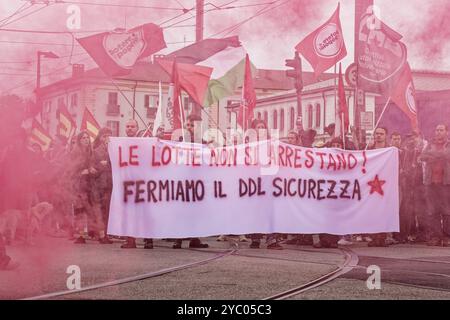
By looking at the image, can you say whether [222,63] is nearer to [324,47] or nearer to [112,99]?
[324,47]

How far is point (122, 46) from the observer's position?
36.5ft

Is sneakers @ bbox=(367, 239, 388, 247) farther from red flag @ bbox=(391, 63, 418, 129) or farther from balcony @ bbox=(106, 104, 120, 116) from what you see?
balcony @ bbox=(106, 104, 120, 116)

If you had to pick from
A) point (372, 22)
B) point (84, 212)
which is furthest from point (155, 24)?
point (372, 22)

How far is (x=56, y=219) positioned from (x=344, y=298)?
488 centimetres

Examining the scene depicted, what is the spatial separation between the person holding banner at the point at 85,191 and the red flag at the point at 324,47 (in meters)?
3.51

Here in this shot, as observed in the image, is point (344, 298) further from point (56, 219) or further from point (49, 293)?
point (56, 219)

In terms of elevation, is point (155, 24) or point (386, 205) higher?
point (155, 24)

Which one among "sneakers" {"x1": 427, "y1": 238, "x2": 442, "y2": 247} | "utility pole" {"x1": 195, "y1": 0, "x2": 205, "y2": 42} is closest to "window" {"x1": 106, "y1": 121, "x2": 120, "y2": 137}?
"utility pole" {"x1": 195, "y1": 0, "x2": 205, "y2": 42}

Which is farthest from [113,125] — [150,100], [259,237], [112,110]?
[259,237]

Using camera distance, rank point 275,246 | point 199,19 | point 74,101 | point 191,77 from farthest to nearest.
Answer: point 74,101 < point 191,77 < point 275,246 < point 199,19

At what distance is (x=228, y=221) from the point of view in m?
9.73

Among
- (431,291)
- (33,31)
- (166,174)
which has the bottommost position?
(431,291)

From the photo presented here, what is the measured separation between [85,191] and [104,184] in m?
0.24

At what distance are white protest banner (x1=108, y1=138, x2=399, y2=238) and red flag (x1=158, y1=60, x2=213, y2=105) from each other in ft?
8.96
